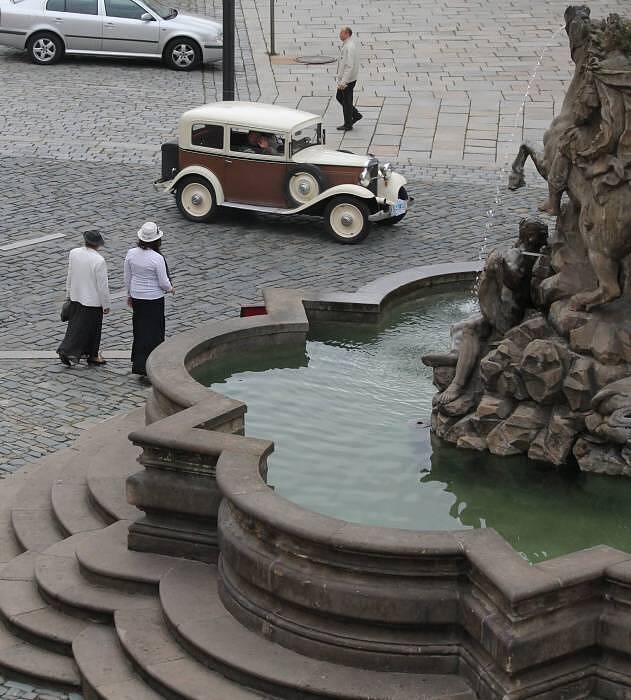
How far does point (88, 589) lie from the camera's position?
9.55 meters

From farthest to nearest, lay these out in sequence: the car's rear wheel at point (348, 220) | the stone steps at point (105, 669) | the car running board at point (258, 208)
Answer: the car running board at point (258, 208) → the car's rear wheel at point (348, 220) → the stone steps at point (105, 669)

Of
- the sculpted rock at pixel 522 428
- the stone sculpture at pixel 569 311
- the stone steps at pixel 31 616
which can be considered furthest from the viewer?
the sculpted rock at pixel 522 428

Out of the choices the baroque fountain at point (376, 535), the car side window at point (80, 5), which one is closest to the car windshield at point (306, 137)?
the baroque fountain at point (376, 535)

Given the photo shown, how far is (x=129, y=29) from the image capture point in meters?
27.2

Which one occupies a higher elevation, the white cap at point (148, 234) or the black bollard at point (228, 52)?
the black bollard at point (228, 52)

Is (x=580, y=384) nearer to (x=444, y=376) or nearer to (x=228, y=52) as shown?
(x=444, y=376)

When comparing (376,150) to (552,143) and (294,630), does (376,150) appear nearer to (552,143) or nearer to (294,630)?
(552,143)

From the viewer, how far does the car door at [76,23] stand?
27.2 meters

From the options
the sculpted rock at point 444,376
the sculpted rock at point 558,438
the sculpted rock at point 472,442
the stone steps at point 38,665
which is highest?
the sculpted rock at point 444,376

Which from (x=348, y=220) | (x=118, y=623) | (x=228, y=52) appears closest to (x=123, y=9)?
(x=228, y=52)

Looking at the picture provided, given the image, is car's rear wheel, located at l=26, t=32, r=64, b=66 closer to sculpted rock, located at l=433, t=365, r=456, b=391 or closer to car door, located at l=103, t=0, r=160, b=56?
car door, located at l=103, t=0, r=160, b=56

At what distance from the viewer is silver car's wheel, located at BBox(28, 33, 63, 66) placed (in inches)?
1075

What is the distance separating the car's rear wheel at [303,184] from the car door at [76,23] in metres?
10.1

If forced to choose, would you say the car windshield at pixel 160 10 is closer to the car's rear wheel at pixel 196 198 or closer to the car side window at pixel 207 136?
the car side window at pixel 207 136
